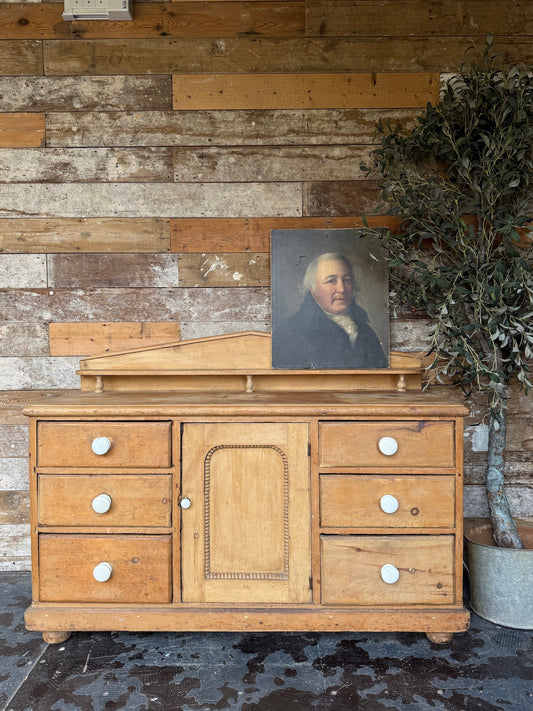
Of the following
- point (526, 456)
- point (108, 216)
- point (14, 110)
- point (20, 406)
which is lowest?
point (526, 456)

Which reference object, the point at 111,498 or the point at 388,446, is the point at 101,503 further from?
the point at 388,446

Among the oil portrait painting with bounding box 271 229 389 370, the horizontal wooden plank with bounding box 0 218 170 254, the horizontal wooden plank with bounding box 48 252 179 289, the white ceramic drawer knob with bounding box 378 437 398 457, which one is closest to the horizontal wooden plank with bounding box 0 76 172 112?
the horizontal wooden plank with bounding box 0 218 170 254

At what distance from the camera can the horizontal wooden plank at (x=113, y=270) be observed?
2.14m

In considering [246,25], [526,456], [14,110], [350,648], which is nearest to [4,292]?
[14,110]

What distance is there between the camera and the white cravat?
6.87ft

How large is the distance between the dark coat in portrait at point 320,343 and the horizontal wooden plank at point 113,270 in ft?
1.91

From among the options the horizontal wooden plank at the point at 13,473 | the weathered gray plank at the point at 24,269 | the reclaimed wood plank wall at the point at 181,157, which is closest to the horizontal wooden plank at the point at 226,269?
the reclaimed wood plank wall at the point at 181,157

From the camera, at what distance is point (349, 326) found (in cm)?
210

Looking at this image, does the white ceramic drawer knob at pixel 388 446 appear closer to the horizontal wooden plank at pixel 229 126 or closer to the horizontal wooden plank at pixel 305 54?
the horizontal wooden plank at pixel 229 126

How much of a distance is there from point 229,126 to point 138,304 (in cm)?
91

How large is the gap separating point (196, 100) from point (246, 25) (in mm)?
401

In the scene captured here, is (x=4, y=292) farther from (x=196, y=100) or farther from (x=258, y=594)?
(x=258, y=594)

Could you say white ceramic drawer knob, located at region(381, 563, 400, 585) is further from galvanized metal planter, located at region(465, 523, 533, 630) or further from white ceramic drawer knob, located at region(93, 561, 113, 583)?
white ceramic drawer knob, located at region(93, 561, 113, 583)

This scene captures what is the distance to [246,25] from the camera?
2.09 metres
